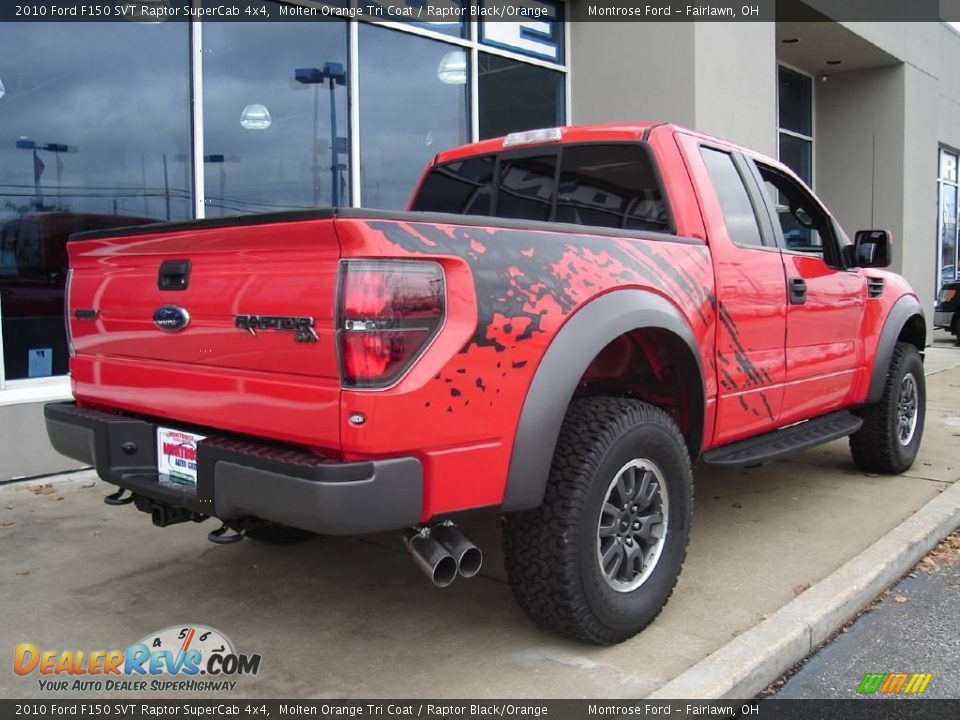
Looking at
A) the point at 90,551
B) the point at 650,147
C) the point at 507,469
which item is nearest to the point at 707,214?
the point at 650,147

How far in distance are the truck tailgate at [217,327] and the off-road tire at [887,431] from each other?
4.24 m

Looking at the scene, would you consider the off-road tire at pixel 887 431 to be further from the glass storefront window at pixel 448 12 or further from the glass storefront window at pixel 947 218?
the glass storefront window at pixel 947 218

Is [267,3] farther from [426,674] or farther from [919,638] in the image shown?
[919,638]

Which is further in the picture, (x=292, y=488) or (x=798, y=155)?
(x=798, y=155)

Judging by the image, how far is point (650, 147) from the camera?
3.84 metres

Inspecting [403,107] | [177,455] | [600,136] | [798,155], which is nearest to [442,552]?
[177,455]

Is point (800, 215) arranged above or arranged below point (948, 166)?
below

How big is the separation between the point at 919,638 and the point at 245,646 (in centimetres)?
263

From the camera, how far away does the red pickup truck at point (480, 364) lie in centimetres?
245

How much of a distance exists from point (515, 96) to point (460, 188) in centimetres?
528

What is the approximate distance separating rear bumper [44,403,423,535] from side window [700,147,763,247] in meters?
2.25

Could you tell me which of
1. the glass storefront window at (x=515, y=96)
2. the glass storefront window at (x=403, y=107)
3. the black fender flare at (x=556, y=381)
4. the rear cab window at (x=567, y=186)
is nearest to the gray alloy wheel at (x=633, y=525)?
the black fender flare at (x=556, y=381)

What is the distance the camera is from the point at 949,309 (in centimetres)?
1589

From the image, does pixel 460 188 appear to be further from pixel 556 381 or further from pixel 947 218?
pixel 947 218
